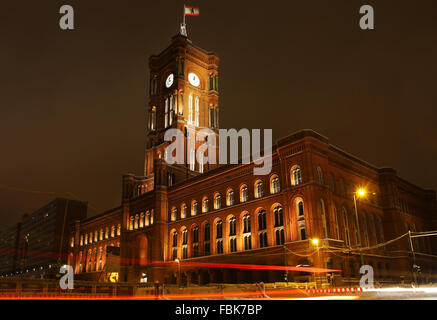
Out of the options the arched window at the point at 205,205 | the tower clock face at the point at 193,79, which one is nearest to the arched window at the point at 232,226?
the arched window at the point at 205,205

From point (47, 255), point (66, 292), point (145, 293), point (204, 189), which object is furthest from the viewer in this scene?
point (47, 255)

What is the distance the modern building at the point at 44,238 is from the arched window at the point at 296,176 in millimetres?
107664

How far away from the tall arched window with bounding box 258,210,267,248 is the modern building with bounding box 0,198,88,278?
333 ft

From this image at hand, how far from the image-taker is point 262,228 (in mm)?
47781

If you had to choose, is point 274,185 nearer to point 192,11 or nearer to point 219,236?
point 219,236

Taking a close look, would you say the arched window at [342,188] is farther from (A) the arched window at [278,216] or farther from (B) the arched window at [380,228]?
(B) the arched window at [380,228]

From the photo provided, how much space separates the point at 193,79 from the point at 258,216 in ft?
157

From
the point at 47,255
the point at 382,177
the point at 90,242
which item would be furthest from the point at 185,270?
the point at 47,255

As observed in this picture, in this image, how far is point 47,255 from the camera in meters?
143

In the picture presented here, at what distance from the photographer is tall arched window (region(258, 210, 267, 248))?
47.3 m

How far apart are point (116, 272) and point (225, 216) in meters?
29.8
